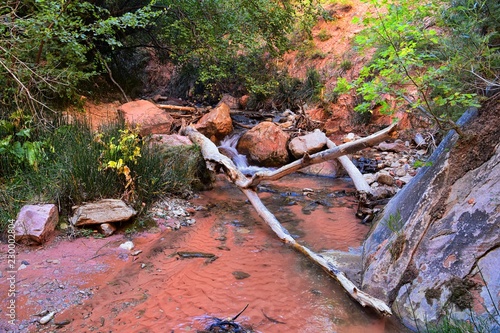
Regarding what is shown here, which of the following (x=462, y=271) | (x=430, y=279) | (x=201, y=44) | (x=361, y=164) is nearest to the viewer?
(x=462, y=271)

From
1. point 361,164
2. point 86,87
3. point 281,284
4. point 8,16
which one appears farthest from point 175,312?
point 86,87

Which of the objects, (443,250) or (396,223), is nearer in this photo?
(443,250)

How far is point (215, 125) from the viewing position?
9.34m

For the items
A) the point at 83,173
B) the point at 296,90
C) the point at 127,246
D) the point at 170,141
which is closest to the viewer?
the point at 127,246

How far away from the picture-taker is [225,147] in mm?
9344

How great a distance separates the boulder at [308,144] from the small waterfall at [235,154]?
3.05 feet

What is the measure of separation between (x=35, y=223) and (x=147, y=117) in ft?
16.2

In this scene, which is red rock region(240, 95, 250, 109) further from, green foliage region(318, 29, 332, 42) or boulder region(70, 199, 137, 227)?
boulder region(70, 199, 137, 227)

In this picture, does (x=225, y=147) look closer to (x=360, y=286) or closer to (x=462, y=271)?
(x=360, y=286)

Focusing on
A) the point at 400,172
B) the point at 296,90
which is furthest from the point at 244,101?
the point at 400,172

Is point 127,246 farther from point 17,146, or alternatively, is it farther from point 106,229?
point 17,146

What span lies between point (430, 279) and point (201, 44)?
8.06m

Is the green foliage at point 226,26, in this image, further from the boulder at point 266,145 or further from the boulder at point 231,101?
the boulder at point 231,101

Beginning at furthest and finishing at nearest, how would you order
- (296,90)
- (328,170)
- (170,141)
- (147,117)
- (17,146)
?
(296,90) → (328,170) → (147,117) → (170,141) → (17,146)
